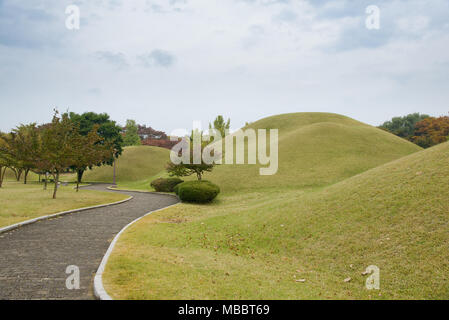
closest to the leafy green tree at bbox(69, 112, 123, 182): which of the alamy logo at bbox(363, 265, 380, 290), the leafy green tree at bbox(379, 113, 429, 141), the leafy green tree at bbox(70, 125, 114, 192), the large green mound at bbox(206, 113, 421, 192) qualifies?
the large green mound at bbox(206, 113, 421, 192)

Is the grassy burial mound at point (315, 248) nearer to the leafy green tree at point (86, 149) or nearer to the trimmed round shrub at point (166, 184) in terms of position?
the leafy green tree at point (86, 149)

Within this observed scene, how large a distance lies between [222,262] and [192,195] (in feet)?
49.7

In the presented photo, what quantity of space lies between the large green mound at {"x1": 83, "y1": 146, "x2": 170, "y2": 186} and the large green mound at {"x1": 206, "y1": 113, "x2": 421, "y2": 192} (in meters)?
28.8

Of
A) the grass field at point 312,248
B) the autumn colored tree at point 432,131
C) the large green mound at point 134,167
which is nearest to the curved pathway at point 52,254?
the grass field at point 312,248

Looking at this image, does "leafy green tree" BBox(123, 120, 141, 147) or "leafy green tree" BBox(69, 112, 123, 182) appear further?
"leafy green tree" BBox(123, 120, 141, 147)

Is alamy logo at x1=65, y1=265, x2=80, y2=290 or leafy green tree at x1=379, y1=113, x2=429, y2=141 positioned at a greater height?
leafy green tree at x1=379, y1=113, x2=429, y2=141

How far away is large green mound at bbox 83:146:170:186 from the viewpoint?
6106cm

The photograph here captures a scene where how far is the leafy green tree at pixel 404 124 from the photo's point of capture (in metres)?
78.7

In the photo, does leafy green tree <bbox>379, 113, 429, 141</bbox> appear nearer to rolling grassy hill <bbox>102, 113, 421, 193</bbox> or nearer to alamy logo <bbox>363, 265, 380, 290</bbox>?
rolling grassy hill <bbox>102, 113, 421, 193</bbox>

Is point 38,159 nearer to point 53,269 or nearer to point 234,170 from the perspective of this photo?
point 53,269

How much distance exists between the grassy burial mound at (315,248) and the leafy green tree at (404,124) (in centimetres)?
7581

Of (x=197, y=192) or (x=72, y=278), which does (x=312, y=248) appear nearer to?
(x=72, y=278)

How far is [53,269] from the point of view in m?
7.62
